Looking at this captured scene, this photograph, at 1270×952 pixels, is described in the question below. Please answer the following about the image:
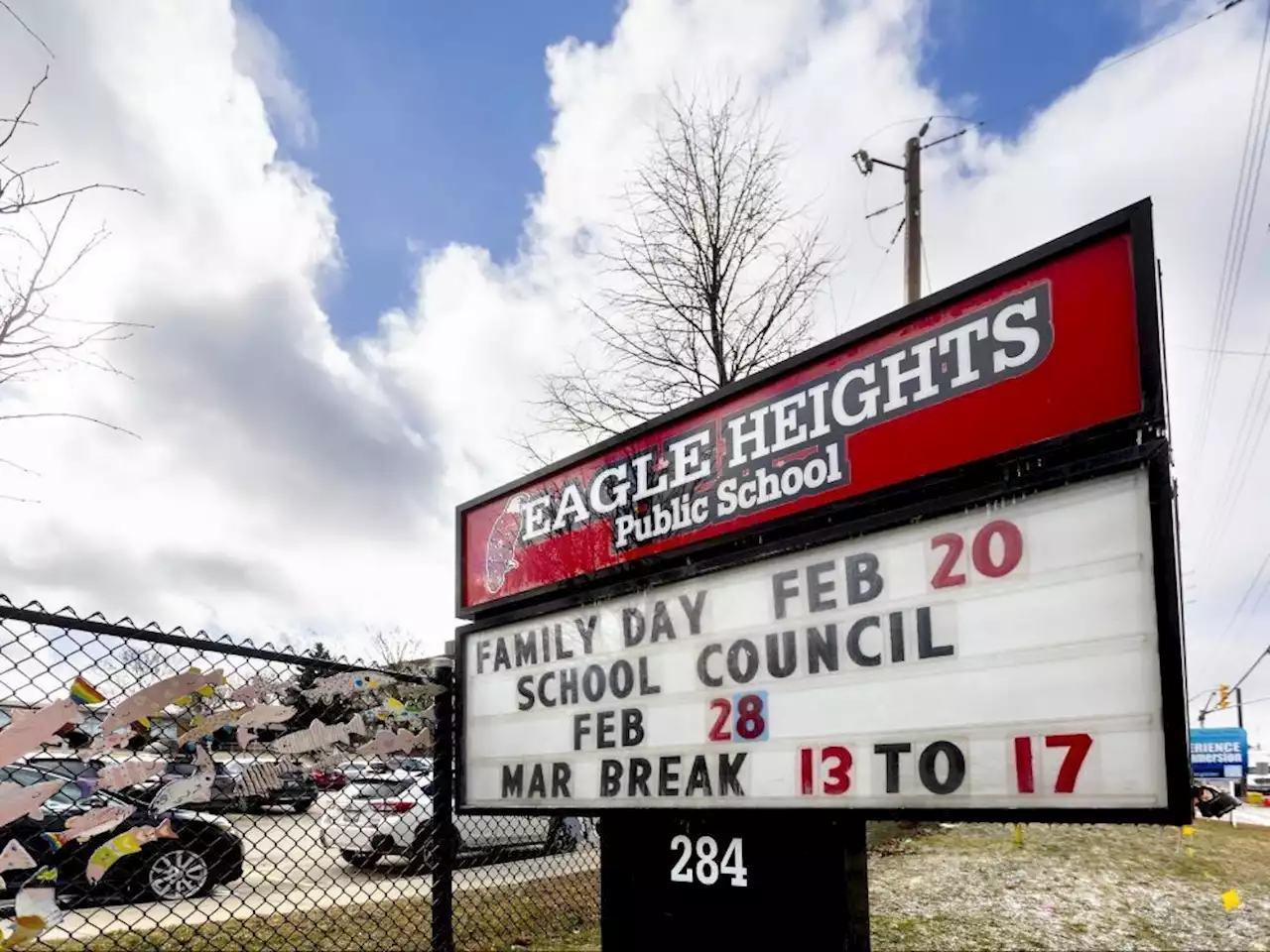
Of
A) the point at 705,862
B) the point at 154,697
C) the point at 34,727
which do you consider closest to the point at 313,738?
the point at 154,697

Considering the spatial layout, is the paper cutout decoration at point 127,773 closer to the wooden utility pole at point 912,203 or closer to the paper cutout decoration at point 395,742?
the paper cutout decoration at point 395,742

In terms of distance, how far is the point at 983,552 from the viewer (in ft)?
8.64

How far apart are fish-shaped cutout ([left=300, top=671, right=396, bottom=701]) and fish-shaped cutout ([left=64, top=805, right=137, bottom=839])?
0.91 metres

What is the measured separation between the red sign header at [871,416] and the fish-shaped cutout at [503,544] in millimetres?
97

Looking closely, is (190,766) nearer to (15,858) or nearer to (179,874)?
(15,858)

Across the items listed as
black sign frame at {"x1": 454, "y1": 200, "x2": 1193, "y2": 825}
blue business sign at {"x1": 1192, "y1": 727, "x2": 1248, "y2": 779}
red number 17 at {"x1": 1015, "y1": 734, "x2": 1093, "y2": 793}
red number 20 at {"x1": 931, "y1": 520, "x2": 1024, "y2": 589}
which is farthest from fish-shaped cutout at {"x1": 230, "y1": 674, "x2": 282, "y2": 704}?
blue business sign at {"x1": 1192, "y1": 727, "x2": 1248, "y2": 779}

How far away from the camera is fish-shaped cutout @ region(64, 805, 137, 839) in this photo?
9.73 feet

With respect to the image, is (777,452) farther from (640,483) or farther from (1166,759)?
(1166,759)

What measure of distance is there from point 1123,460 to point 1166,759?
79cm

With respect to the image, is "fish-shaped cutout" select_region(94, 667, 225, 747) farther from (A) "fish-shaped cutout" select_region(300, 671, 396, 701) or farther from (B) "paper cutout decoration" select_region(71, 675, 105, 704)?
(A) "fish-shaped cutout" select_region(300, 671, 396, 701)

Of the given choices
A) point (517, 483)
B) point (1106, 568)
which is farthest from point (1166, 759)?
point (517, 483)

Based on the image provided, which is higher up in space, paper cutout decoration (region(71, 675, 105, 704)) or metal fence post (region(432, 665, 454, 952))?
paper cutout decoration (region(71, 675, 105, 704))

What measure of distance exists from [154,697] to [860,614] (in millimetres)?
2595

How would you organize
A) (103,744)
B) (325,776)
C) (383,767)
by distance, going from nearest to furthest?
(103,744) → (325,776) → (383,767)
